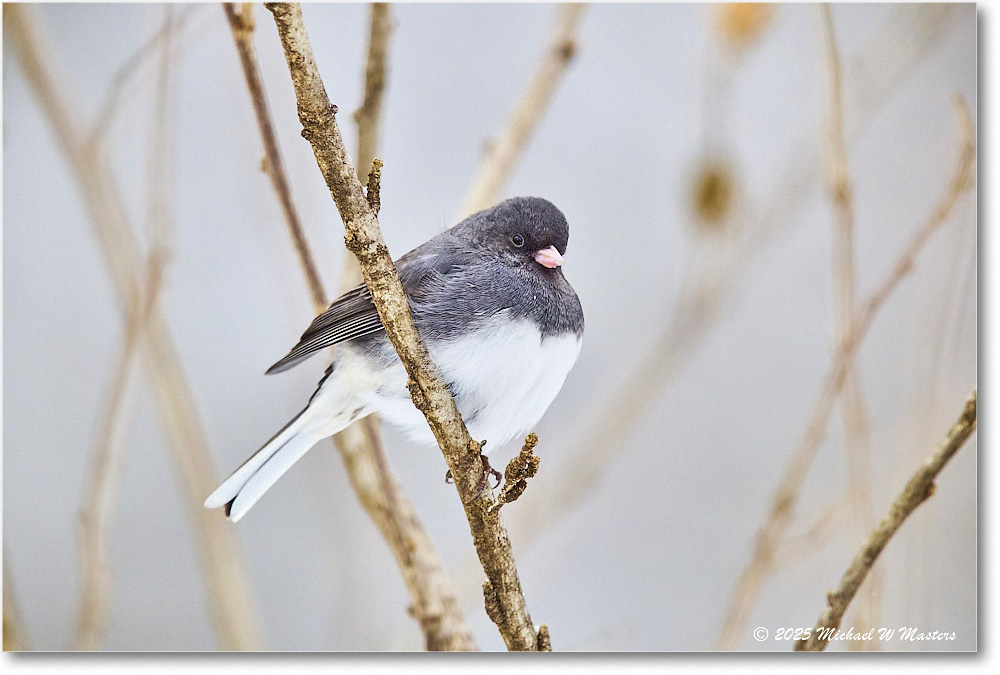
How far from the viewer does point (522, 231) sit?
1.51m

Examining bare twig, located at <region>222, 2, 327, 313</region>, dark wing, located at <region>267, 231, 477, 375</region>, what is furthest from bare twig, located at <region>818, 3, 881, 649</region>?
bare twig, located at <region>222, 2, 327, 313</region>

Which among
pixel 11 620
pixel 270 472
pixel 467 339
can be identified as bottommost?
pixel 11 620

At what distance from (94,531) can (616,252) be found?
1.10 metres

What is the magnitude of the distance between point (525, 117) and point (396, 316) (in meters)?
0.68

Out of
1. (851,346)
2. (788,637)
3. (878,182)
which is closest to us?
(851,346)

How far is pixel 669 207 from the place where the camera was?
5.86ft

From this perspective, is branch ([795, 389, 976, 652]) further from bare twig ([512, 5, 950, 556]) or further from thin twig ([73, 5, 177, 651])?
thin twig ([73, 5, 177, 651])

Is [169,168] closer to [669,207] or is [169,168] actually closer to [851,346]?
[669,207]

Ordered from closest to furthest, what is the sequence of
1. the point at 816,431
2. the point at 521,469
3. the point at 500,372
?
1. the point at 521,469
2. the point at 500,372
3. the point at 816,431

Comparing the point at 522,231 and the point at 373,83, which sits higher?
the point at 373,83

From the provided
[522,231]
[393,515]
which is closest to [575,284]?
[522,231]

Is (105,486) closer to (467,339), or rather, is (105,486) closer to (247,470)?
(247,470)

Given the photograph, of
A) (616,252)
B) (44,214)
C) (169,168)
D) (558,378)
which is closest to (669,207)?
(616,252)

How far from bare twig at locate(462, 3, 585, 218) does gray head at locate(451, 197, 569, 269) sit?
109mm
